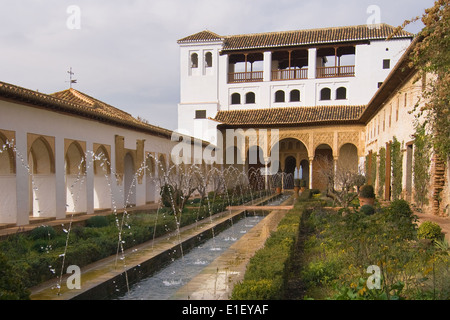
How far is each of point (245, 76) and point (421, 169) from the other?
19270 millimetres

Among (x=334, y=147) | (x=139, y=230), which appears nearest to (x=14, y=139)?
(x=139, y=230)

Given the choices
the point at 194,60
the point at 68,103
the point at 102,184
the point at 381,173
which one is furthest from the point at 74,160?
the point at 194,60

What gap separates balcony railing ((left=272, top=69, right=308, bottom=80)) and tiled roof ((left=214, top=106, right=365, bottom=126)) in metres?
2.31

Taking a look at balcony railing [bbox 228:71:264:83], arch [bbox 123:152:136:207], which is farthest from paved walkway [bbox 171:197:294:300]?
balcony railing [bbox 228:71:264:83]

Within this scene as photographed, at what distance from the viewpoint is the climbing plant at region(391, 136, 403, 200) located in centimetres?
1507

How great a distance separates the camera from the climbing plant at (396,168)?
15.1 meters

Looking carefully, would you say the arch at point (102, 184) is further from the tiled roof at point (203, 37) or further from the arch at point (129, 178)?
the tiled roof at point (203, 37)

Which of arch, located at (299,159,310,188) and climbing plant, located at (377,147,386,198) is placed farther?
arch, located at (299,159,310,188)

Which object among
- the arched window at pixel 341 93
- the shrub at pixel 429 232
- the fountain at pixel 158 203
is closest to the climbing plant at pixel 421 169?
the shrub at pixel 429 232

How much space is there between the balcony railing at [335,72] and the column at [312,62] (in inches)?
18.3

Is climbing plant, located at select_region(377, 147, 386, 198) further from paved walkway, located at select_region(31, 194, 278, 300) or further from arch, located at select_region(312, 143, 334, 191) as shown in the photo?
paved walkway, located at select_region(31, 194, 278, 300)

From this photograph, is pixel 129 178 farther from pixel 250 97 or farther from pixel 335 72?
pixel 335 72

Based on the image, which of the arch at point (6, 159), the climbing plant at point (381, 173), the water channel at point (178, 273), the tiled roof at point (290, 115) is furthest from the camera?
the tiled roof at point (290, 115)

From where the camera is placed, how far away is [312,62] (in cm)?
2820
